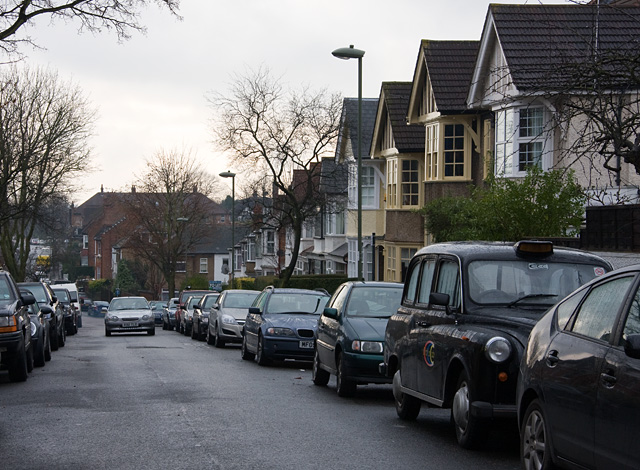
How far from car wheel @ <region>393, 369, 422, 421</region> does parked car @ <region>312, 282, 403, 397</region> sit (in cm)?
176

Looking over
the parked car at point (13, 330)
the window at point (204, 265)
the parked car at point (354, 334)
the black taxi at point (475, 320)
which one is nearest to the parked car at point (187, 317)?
the parked car at point (13, 330)

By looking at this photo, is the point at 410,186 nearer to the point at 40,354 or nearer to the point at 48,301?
the point at 48,301

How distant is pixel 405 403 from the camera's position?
1117cm

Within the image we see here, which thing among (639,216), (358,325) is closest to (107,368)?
(358,325)

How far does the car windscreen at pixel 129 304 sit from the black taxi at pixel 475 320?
2768 cm

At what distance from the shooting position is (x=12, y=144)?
39594 millimetres

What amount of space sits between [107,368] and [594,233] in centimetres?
943

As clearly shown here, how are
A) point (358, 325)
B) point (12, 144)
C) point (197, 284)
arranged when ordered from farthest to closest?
point (197, 284)
point (12, 144)
point (358, 325)

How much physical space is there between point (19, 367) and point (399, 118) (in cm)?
2793

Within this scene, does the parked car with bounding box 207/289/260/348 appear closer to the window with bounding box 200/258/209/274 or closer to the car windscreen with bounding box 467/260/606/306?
the car windscreen with bounding box 467/260/606/306

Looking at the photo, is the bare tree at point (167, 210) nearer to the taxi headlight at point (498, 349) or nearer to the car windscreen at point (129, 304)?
the car windscreen at point (129, 304)

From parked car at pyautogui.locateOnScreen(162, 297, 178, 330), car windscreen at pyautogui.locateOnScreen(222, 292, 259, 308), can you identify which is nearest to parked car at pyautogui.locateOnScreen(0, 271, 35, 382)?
car windscreen at pyautogui.locateOnScreen(222, 292, 259, 308)

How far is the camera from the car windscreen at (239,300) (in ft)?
89.5

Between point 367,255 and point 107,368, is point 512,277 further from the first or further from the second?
point 367,255
